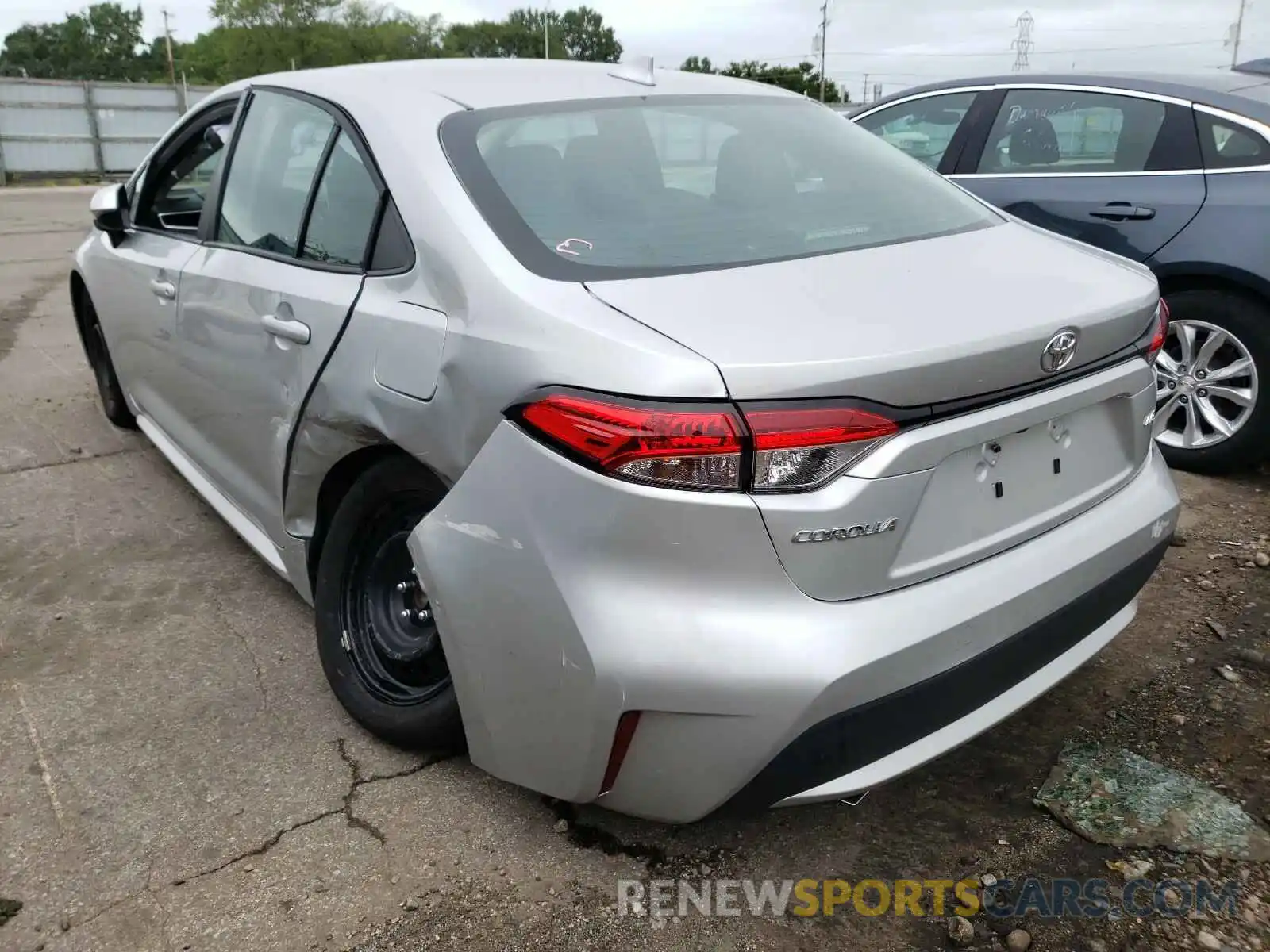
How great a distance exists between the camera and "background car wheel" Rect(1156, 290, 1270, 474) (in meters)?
4.10

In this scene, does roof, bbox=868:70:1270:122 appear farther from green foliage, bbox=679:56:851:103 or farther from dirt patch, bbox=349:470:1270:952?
green foliage, bbox=679:56:851:103

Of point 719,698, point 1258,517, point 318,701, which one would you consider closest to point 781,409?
point 719,698

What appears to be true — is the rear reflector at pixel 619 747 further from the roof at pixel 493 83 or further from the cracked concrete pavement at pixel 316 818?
the roof at pixel 493 83

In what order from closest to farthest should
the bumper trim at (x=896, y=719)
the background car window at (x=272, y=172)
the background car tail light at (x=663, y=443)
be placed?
the background car tail light at (x=663, y=443) < the bumper trim at (x=896, y=719) < the background car window at (x=272, y=172)

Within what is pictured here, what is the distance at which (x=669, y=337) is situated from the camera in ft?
5.74

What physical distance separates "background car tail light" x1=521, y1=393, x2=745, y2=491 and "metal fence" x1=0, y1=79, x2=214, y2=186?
87.4 feet

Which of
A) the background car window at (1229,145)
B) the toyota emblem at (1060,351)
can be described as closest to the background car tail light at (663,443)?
the toyota emblem at (1060,351)

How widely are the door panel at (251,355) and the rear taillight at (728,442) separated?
963 mm

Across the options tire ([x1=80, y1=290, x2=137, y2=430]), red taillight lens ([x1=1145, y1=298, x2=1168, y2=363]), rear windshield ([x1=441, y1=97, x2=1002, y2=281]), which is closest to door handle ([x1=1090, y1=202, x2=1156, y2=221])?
rear windshield ([x1=441, y1=97, x2=1002, y2=281])

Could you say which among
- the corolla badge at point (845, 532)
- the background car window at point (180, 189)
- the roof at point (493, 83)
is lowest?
the corolla badge at point (845, 532)

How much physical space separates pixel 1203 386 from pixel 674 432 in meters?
3.43

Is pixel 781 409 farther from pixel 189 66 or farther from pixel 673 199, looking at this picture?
pixel 189 66

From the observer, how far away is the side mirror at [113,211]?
396 centimetres

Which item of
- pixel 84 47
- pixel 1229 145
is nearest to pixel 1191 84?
pixel 1229 145
